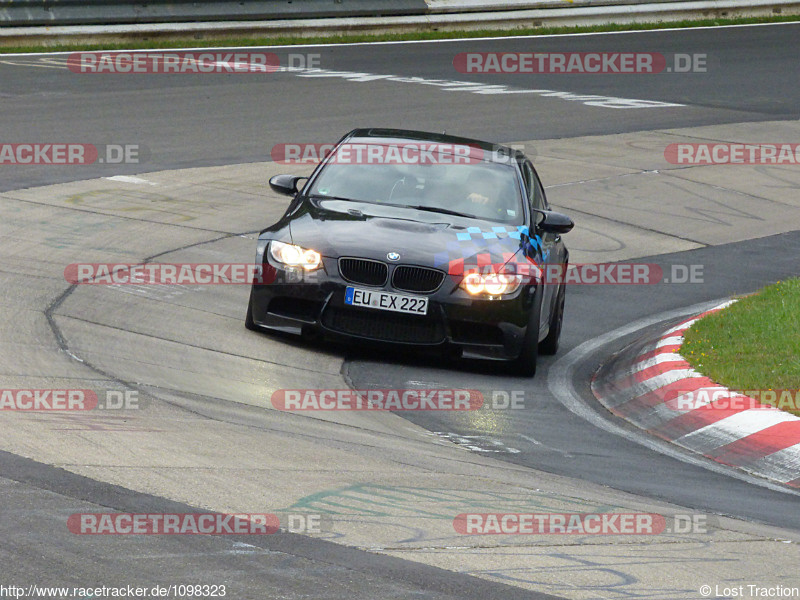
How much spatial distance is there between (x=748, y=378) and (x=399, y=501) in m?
3.68

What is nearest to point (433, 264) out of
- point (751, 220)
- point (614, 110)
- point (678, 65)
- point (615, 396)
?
point (615, 396)

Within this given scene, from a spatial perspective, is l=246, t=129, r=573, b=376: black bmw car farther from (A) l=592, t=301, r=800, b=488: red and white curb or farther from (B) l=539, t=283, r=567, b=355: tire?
(A) l=592, t=301, r=800, b=488: red and white curb

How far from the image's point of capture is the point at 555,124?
20.5 m

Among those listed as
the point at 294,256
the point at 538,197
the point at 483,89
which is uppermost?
the point at 483,89

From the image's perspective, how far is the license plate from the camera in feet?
29.0

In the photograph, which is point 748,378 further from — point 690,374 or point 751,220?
point 751,220

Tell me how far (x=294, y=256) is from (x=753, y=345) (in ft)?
10.7

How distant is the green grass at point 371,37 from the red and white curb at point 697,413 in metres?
17.7

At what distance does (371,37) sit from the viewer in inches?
1139

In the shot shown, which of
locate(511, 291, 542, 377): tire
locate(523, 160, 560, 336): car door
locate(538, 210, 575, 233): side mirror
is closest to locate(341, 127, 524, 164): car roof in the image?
locate(523, 160, 560, 336): car door

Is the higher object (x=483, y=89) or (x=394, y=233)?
(x=483, y=89)

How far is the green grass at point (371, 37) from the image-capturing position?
82.6ft


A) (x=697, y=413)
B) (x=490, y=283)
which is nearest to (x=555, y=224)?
(x=490, y=283)

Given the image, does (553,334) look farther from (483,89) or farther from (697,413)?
(483,89)
